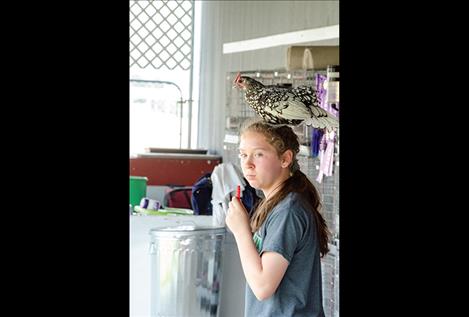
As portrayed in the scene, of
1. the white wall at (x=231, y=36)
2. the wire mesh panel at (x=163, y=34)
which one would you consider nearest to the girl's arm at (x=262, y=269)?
the white wall at (x=231, y=36)

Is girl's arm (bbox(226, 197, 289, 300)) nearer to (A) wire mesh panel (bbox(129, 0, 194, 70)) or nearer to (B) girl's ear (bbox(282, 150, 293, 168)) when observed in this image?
(B) girl's ear (bbox(282, 150, 293, 168))

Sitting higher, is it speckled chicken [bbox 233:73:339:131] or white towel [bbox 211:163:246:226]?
speckled chicken [bbox 233:73:339:131]

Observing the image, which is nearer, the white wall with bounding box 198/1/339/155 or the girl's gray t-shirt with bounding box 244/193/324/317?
the girl's gray t-shirt with bounding box 244/193/324/317

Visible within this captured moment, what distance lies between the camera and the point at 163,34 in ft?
16.2

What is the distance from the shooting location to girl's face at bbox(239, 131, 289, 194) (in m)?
1.22

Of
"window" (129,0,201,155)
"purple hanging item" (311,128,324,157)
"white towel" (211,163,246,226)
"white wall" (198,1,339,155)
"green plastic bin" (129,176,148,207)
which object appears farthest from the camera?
"window" (129,0,201,155)

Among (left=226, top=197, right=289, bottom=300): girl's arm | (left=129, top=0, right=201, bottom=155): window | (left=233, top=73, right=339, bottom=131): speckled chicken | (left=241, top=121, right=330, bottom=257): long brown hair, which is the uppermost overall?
(left=129, top=0, right=201, bottom=155): window

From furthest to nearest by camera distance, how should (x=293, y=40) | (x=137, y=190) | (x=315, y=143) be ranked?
(x=293, y=40), (x=137, y=190), (x=315, y=143)

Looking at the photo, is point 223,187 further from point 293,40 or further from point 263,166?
point 293,40

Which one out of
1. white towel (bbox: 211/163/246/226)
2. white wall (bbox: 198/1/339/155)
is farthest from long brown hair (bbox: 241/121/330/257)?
white wall (bbox: 198/1/339/155)

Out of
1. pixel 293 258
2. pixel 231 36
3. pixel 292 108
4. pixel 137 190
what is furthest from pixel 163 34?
pixel 293 258

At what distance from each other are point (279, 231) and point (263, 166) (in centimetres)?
11
